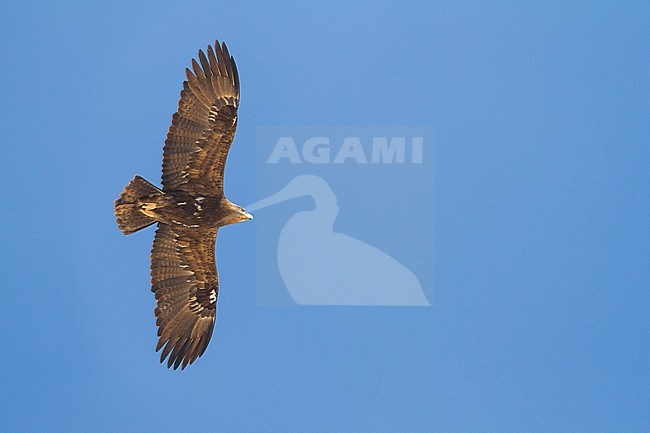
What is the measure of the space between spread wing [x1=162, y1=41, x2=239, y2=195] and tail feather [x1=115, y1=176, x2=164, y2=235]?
0.25m

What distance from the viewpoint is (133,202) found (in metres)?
8.90

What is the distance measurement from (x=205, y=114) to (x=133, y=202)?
0.95 m

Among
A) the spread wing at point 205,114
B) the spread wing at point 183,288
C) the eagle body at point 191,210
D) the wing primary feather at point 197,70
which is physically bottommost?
the spread wing at point 183,288

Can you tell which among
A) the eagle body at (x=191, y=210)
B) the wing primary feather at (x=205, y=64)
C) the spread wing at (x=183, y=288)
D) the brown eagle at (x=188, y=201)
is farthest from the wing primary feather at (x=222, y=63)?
the spread wing at (x=183, y=288)

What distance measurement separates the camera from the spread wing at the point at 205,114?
29.1 feet

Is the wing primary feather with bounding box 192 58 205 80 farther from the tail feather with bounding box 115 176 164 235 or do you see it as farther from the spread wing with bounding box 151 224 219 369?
the spread wing with bounding box 151 224 219 369

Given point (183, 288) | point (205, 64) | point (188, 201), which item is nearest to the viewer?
point (205, 64)

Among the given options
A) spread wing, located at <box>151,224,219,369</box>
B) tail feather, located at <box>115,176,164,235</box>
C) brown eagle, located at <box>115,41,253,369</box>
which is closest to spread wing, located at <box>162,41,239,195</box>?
brown eagle, located at <box>115,41,253,369</box>

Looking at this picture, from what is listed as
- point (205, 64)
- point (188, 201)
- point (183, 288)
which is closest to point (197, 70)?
point (205, 64)

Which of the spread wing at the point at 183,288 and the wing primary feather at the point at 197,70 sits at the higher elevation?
the wing primary feather at the point at 197,70

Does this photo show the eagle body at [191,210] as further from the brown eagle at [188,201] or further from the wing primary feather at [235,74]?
the wing primary feather at [235,74]

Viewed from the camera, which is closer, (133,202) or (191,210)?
(133,202)

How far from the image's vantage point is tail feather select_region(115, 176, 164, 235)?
8.88 m

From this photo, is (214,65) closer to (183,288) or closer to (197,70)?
(197,70)
